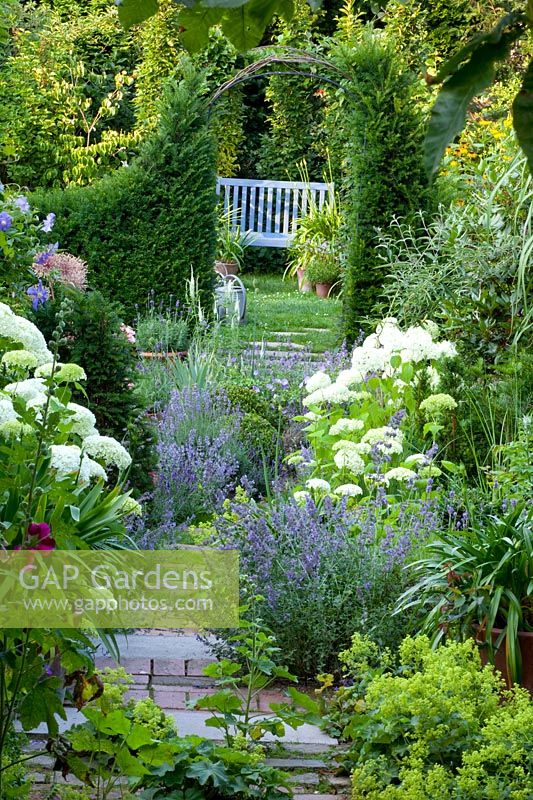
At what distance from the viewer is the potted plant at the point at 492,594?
276 centimetres

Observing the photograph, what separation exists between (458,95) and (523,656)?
7.85 ft

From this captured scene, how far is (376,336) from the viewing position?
531 cm

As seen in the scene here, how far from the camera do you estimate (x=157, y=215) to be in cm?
830

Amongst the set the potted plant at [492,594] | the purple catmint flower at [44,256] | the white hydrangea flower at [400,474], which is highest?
the purple catmint flower at [44,256]

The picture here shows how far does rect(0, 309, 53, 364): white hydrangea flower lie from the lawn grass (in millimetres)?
4910

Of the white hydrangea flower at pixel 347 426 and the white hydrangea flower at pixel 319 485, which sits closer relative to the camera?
the white hydrangea flower at pixel 319 485

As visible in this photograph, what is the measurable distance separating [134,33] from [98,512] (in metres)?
12.1

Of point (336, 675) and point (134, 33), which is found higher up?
point (134, 33)

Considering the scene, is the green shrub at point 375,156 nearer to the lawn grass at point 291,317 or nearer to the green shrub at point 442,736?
the lawn grass at point 291,317

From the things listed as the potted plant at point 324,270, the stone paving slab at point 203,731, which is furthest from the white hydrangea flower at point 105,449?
the potted plant at point 324,270

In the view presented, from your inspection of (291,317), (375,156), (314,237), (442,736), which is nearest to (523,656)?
(442,736)

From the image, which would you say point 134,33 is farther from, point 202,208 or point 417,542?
point 417,542

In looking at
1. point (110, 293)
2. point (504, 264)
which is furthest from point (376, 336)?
point (110, 293)

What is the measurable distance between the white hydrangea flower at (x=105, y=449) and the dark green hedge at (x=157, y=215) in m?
5.19
